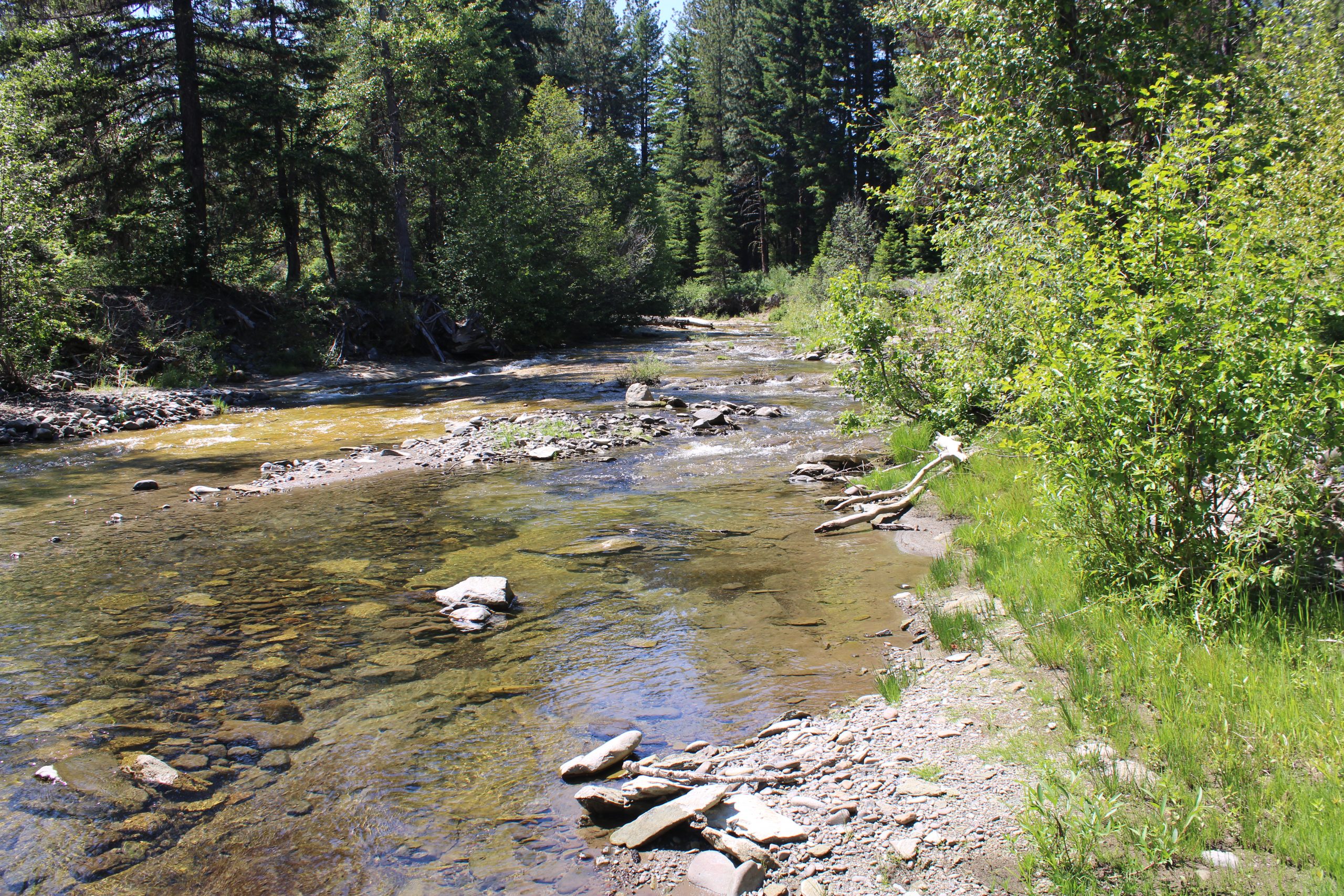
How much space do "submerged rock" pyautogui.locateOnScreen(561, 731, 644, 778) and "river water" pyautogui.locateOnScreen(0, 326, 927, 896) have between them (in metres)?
0.11

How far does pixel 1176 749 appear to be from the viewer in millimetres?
3400

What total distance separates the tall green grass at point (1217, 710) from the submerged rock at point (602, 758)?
230cm

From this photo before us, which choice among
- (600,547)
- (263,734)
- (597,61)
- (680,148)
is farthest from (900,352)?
(597,61)

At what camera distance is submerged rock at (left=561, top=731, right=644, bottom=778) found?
420cm

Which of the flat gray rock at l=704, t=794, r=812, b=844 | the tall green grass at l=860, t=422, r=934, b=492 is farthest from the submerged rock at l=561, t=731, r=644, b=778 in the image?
the tall green grass at l=860, t=422, r=934, b=492

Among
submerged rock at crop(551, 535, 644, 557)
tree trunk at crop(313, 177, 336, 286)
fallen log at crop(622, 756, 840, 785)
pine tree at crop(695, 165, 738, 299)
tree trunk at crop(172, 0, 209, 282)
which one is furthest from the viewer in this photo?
pine tree at crop(695, 165, 738, 299)

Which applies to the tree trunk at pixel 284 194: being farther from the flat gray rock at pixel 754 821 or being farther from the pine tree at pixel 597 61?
the pine tree at pixel 597 61

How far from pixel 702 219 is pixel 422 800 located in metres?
62.6

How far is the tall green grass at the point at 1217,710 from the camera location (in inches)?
114

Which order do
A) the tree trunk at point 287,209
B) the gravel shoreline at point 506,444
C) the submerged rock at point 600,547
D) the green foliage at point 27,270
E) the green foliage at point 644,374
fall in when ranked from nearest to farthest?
the submerged rock at point 600,547 → the gravel shoreline at point 506,444 → the green foliage at point 27,270 → the green foliage at point 644,374 → the tree trunk at point 287,209

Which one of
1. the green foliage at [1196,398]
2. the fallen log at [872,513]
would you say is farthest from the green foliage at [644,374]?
the green foliage at [1196,398]

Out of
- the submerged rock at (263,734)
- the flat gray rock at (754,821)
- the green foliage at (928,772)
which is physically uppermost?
the green foliage at (928,772)

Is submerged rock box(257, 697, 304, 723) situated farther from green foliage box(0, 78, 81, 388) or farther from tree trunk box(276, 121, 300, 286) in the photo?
tree trunk box(276, 121, 300, 286)

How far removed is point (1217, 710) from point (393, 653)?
17.0 feet
